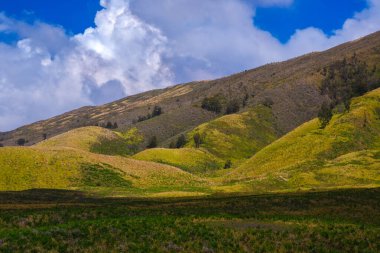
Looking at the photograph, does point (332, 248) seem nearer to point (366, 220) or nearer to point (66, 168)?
point (366, 220)

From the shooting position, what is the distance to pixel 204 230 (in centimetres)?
2947

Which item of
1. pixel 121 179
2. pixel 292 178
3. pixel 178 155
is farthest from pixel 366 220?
pixel 178 155

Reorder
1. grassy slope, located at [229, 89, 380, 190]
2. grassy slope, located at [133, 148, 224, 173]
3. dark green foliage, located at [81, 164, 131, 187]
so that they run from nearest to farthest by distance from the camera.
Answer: grassy slope, located at [229, 89, 380, 190], dark green foliage, located at [81, 164, 131, 187], grassy slope, located at [133, 148, 224, 173]

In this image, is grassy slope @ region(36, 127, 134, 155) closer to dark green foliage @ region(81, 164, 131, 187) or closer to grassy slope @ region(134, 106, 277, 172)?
grassy slope @ region(134, 106, 277, 172)

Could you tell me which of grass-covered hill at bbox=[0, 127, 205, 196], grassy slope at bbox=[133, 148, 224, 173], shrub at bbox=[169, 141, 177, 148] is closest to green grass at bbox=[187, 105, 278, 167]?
shrub at bbox=[169, 141, 177, 148]

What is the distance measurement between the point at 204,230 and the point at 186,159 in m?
119

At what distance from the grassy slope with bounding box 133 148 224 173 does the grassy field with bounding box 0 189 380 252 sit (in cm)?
9909

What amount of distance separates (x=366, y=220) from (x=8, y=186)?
6936 centimetres

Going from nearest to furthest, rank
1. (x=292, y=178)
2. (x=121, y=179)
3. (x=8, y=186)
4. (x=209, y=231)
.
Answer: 1. (x=209, y=231)
2. (x=8, y=186)
3. (x=292, y=178)
4. (x=121, y=179)

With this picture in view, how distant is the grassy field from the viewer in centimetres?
2445

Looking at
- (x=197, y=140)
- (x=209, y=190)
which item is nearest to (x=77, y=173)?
(x=209, y=190)

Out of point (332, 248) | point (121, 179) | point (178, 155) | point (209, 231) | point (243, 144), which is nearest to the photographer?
point (332, 248)

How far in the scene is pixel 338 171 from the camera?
9038cm

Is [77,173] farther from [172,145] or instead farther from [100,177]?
[172,145]
